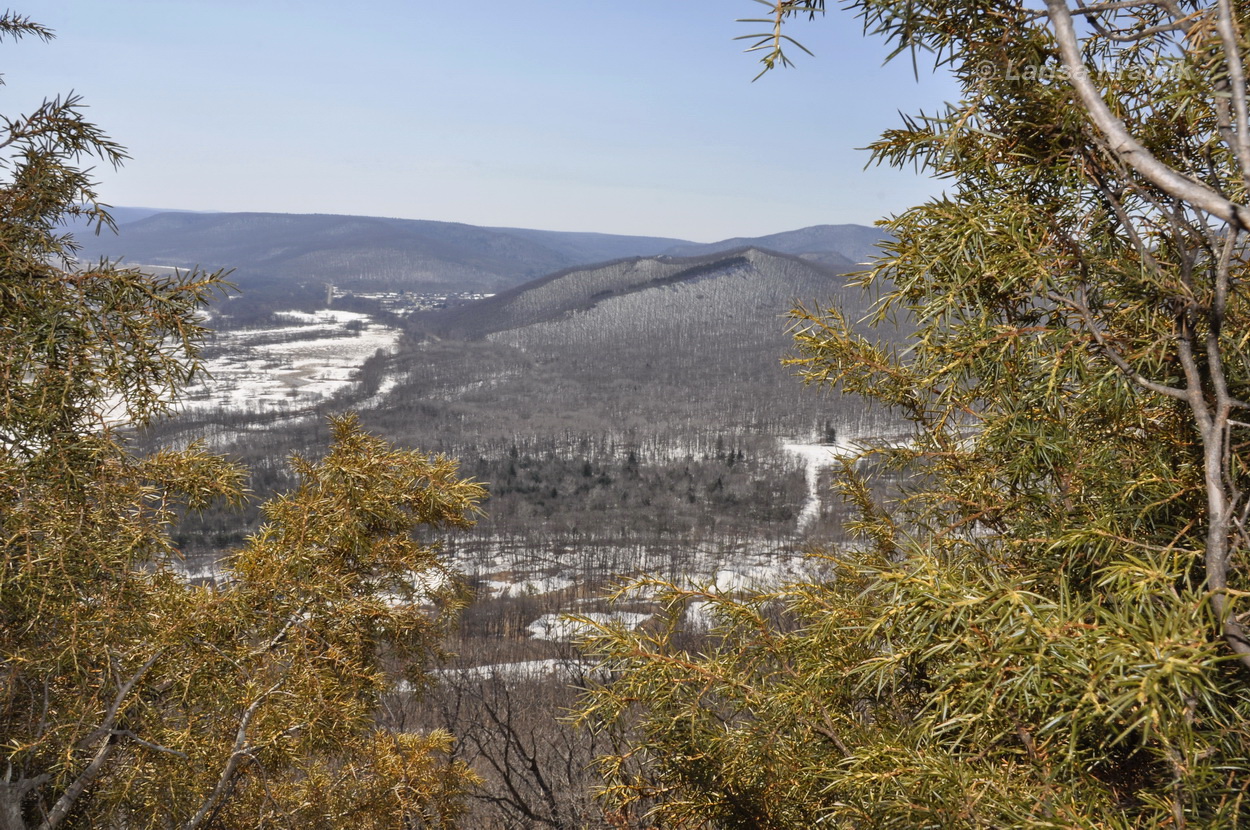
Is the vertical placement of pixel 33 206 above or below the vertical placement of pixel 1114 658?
above

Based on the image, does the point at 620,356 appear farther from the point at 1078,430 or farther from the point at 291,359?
the point at 1078,430

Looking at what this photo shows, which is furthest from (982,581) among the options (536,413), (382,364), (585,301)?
(585,301)

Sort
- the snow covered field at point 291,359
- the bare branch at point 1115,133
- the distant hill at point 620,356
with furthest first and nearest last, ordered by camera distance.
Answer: the distant hill at point 620,356 → the snow covered field at point 291,359 → the bare branch at point 1115,133

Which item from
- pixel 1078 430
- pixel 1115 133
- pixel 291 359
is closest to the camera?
pixel 1115 133

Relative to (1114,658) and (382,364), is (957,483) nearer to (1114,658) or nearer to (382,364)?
(1114,658)

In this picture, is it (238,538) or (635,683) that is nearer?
(635,683)

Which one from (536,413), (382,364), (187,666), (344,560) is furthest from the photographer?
(382,364)

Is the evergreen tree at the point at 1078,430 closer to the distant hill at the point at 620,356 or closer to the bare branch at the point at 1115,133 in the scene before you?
the bare branch at the point at 1115,133

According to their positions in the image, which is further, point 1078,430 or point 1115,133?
point 1078,430

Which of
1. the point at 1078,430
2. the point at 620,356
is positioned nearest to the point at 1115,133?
the point at 1078,430

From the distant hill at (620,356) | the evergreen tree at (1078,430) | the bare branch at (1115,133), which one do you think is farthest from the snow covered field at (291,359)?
the bare branch at (1115,133)

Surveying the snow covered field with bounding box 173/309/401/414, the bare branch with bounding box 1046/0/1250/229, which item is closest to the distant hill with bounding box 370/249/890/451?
the snow covered field with bounding box 173/309/401/414
